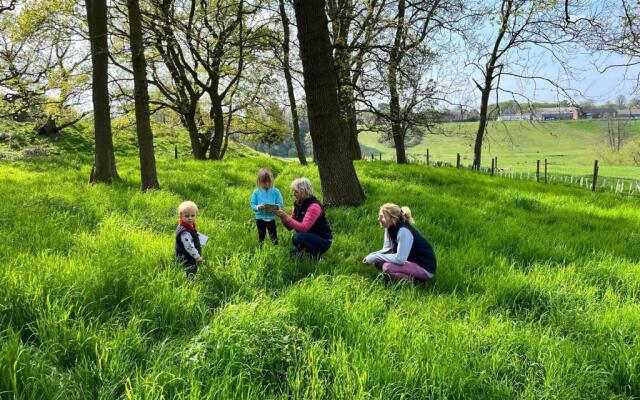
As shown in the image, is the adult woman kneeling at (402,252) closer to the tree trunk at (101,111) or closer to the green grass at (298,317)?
the green grass at (298,317)

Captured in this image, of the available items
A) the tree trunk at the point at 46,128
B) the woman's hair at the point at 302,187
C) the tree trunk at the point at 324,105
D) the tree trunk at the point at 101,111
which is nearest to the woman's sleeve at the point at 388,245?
the woman's hair at the point at 302,187

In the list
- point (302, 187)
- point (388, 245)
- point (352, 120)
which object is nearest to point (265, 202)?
point (302, 187)

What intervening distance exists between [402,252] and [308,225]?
4.24 ft

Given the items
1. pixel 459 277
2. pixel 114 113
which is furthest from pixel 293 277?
pixel 114 113

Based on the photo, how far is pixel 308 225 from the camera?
5.30 meters

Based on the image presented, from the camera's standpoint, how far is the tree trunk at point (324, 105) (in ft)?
24.7

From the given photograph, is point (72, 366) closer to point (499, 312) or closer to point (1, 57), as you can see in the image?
point (499, 312)

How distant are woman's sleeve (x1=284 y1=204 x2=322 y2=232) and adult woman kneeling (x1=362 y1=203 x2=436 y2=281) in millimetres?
842

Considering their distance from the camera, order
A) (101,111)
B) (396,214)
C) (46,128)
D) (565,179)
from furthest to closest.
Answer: (565,179) < (46,128) < (101,111) < (396,214)

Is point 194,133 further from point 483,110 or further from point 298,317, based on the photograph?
point 298,317

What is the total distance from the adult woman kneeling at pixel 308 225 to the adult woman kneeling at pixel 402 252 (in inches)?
24.8

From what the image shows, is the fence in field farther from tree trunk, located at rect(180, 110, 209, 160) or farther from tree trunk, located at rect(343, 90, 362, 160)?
tree trunk, located at rect(180, 110, 209, 160)

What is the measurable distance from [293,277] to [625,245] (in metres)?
5.72

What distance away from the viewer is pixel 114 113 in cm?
2258
